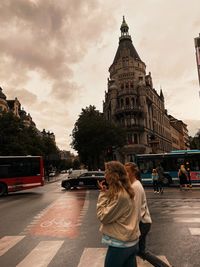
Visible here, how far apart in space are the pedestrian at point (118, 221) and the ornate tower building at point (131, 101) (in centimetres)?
6291

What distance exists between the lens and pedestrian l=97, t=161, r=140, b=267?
3.59 meters

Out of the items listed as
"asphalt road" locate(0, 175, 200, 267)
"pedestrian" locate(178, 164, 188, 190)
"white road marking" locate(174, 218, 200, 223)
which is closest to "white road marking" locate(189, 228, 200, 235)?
"asphalt road" locate(0, 175, 200, 267)

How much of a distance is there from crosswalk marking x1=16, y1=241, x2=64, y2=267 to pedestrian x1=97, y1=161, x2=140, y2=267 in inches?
122

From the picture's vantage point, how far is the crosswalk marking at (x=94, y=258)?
Result: 618cm

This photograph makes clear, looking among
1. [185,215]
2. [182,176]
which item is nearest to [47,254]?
[185,215]

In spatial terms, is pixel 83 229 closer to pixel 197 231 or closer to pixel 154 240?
pixel 154 240

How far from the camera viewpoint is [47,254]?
7.07 meters

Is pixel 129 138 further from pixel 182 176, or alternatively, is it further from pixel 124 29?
pixel 182 176

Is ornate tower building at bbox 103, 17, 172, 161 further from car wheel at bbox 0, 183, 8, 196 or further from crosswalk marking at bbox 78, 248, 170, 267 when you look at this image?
crosswalk marking at bbox 78, 248, 170, 267

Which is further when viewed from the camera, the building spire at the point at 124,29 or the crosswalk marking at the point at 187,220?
the building spire at the point at 124,29

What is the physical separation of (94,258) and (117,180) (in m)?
3.52

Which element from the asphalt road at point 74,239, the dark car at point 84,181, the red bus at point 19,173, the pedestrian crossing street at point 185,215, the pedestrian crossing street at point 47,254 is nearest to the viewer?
the pedestrian crossing street at point 47,254

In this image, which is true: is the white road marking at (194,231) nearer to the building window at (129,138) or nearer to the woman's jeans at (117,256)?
the woman's jeans at (117,256)

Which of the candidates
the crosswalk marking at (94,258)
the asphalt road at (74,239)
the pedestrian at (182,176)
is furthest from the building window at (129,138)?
the crosswalk marking at (94,258)
